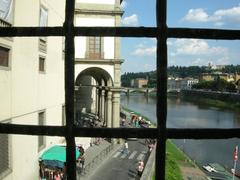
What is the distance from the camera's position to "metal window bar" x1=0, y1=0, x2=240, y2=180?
1.80 metres

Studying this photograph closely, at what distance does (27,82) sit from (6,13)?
8.98 feet

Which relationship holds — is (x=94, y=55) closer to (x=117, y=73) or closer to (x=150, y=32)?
(x=117, y=73)

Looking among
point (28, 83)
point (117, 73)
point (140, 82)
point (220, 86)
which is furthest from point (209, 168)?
point (140, 82)

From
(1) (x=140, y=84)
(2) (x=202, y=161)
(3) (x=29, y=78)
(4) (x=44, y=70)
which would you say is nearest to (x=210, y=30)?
(3) (x=29, y=78)

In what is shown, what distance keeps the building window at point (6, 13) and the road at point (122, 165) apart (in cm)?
722

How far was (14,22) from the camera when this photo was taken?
10453mm

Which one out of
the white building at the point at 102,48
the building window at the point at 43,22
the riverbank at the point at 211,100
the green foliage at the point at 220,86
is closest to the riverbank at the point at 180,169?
the white building at the point at 102,48

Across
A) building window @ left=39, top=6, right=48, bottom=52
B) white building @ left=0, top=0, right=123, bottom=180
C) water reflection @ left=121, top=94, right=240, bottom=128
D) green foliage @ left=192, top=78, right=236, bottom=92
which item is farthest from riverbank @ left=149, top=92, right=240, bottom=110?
building window @ left=39, top=6, right=48, bottom=52

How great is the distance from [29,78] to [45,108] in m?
2.61

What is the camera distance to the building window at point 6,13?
9.38 m

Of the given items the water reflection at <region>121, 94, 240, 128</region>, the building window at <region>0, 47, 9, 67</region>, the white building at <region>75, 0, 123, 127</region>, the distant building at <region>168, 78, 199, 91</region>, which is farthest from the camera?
the distant building at <region>168, 78, 199, 91</region>

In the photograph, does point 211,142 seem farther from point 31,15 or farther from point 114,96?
point 31,15

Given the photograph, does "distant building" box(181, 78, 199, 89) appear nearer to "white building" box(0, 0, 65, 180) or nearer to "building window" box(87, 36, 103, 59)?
"building window" box(87, 36, 103, 59)

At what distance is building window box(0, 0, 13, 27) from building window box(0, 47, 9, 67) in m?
0.68
